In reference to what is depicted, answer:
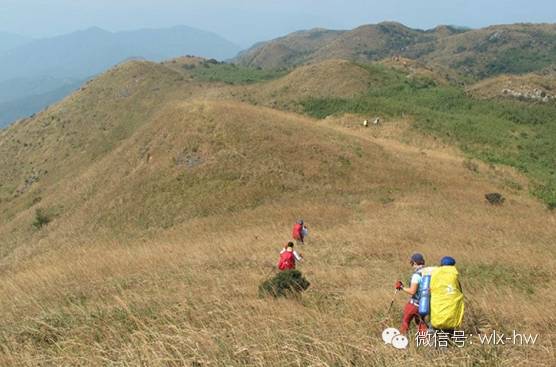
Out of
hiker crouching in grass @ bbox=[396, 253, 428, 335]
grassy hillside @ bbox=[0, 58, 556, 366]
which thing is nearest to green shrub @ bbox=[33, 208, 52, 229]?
grassy hillside @ bbox=[0, 58, 556, 366]

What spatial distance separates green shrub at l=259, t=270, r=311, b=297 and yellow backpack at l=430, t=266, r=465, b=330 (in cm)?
269

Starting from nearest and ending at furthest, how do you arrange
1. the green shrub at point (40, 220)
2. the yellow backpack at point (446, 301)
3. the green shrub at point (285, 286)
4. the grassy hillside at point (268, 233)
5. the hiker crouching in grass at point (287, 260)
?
the grassy hillside at point (268, 233), the yellow backpack at point (446, 301), the green shrub at point (285, 286), the hiker crouching in grass at point (287, 260), the green shrub at point (40, 220)

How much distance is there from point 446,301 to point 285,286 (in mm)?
A: 3381

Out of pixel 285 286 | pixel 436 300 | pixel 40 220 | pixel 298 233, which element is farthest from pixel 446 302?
pixel 40 220

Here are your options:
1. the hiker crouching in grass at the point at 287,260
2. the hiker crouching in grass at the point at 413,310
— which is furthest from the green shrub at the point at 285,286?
the hiker crouching in grass at the point at 413,310

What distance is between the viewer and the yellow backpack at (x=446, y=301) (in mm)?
6176

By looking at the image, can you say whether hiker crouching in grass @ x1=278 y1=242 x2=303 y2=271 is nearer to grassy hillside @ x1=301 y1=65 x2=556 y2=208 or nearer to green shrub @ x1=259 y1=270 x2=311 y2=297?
green shrub @ x1=259 y1=270 x2=311 y2=297

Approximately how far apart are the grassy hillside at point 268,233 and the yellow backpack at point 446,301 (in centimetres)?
62

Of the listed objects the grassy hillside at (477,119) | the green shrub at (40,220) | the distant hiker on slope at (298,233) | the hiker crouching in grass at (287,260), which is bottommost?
the green shrub at (40,220)

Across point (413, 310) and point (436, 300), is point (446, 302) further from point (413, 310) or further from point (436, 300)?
point (413, 310)

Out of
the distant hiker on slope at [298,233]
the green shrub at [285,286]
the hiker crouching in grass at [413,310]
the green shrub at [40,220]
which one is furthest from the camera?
the green shrub at [40,220]

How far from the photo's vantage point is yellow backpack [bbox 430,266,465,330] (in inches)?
243

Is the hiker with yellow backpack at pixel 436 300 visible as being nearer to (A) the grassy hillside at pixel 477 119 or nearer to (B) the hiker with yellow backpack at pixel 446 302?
(B) the hiker with yellow backpack at pixel 446 302

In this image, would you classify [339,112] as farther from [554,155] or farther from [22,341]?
[22,341]
